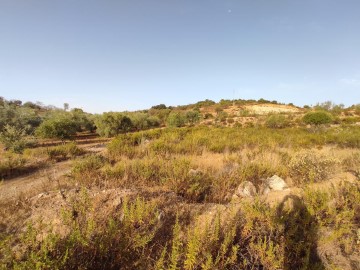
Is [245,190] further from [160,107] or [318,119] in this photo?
[160,107]

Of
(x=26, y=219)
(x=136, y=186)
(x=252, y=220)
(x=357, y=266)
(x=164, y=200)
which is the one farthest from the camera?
(x=136, y=186)

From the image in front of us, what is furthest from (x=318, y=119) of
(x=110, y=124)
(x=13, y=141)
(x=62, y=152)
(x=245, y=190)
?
(x=13, y=141)

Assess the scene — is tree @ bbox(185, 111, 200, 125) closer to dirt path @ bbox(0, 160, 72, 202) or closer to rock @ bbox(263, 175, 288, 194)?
dirt path @ bbox(0, 160, 72, 202)

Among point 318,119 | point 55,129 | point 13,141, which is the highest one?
point 55,129

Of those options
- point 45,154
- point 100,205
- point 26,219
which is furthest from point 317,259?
point 45,154

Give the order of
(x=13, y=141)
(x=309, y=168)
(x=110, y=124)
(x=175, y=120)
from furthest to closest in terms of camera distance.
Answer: (x=175, y=120) → (x=110, y=124) → (x=13, y=141) → (x=309, y=168)

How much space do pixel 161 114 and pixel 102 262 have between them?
39.1m

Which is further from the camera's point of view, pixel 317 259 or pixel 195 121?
pixel 195 121

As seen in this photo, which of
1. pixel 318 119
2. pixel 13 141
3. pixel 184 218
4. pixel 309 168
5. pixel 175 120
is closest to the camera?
pixel 184 218

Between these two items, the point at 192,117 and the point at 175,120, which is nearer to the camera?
the point at 175,120

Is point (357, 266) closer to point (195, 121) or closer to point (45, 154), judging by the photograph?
point (45, 154)

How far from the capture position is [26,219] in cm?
314

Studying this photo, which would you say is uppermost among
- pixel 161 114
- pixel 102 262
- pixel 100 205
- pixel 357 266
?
pixel 161 114

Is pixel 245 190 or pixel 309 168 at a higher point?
pixel 309 168
